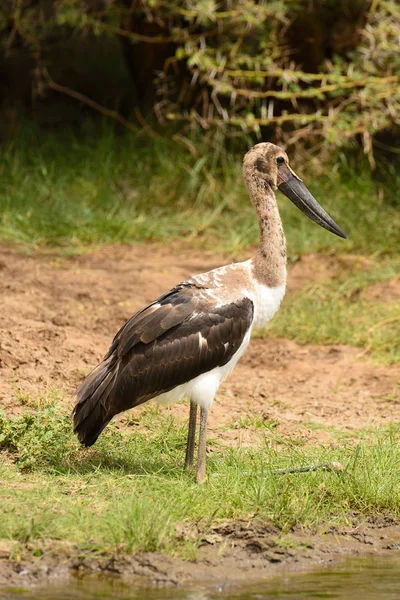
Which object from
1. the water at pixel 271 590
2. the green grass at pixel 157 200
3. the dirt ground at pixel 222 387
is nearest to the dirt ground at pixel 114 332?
the dirt ground at pixel 222 387

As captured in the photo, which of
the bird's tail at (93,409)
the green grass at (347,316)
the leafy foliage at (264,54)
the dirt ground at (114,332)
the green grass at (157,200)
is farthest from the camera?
the green grass at (157,200)

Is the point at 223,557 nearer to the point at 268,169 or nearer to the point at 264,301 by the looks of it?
the point at 264,301

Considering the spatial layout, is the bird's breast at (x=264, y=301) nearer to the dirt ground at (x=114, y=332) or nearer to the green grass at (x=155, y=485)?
the green grass at (x=155, y=485)

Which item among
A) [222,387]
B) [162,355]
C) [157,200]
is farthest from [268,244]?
[157,200]

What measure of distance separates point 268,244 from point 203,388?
827mm

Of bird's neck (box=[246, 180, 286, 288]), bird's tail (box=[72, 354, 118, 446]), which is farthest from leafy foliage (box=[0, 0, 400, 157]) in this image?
bird's tail (box=[72, 354, 118, 446])

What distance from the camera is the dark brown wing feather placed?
5.16m

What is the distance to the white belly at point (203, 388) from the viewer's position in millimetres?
5219

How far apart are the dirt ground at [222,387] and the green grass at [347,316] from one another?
11 centimetres

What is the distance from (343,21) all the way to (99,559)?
6.59m

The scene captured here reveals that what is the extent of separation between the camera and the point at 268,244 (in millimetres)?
5473

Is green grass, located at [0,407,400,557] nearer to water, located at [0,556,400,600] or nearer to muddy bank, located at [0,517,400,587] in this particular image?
muddy bank, located at [0,517,400,587]

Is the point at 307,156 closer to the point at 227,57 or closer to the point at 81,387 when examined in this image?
the point at 227,57

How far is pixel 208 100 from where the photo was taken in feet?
33.2
